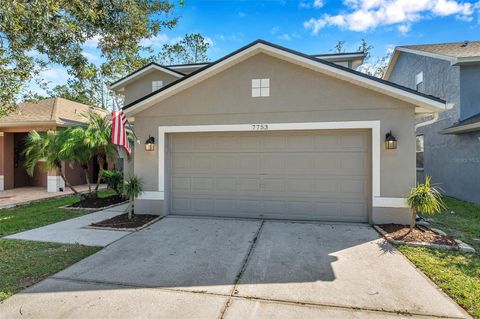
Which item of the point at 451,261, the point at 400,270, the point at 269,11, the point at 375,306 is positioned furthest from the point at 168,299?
the point at 269,11

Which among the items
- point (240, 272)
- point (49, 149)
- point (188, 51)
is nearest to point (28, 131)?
point (49, 149)

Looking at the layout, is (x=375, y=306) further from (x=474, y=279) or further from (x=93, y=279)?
(x=93, y=279)

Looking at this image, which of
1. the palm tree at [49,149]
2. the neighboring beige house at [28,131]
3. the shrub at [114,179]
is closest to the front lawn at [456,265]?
the shrub at [114,179]

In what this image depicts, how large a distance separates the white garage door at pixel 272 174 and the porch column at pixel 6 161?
11746mm

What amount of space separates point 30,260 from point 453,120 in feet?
45.4

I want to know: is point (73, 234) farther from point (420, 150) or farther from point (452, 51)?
point (420, 150)

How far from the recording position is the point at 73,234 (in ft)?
19.7

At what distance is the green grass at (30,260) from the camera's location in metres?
3.73

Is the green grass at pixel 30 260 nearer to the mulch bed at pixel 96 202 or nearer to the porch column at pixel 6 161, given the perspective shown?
the mulch bed at pixel 96 202

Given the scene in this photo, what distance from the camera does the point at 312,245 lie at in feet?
17.1

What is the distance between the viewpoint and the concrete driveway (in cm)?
306

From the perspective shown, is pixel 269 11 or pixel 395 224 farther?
pixel 269 11

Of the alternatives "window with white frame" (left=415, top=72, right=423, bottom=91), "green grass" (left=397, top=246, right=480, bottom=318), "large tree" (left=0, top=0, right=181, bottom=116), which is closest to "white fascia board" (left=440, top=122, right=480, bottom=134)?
"window with white frame" (left=415, top=72, right=423, bottom=91)

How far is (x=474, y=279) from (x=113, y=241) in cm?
623
